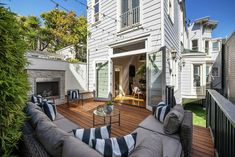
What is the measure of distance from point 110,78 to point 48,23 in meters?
6.77

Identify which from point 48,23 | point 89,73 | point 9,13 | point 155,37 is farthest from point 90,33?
point 9,13

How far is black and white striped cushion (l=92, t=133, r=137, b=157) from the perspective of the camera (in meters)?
1.32

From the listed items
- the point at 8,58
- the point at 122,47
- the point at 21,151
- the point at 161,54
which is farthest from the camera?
the point at 122,47

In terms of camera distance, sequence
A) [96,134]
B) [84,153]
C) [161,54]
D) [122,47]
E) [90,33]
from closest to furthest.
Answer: [84,153], [96,134], [161,54], [122,47], [90,33]

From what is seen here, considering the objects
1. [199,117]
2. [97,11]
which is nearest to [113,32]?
[97,11]

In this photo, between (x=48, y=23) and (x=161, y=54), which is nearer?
(x=161, y=54)

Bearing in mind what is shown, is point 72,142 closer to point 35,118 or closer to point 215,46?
point 35,118

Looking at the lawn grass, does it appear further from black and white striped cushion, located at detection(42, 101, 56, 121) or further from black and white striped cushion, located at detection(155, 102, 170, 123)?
black and white striped cushion, located at detection(42, 101, 56, 121)

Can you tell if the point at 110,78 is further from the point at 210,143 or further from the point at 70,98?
the point at 210,143

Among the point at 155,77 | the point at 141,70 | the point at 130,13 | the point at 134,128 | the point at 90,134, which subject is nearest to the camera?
the point at 90,134

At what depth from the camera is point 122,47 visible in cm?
746

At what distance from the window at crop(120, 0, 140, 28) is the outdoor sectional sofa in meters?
4.85

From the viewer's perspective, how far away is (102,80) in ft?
27.2

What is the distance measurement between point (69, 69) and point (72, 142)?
23.1ft
